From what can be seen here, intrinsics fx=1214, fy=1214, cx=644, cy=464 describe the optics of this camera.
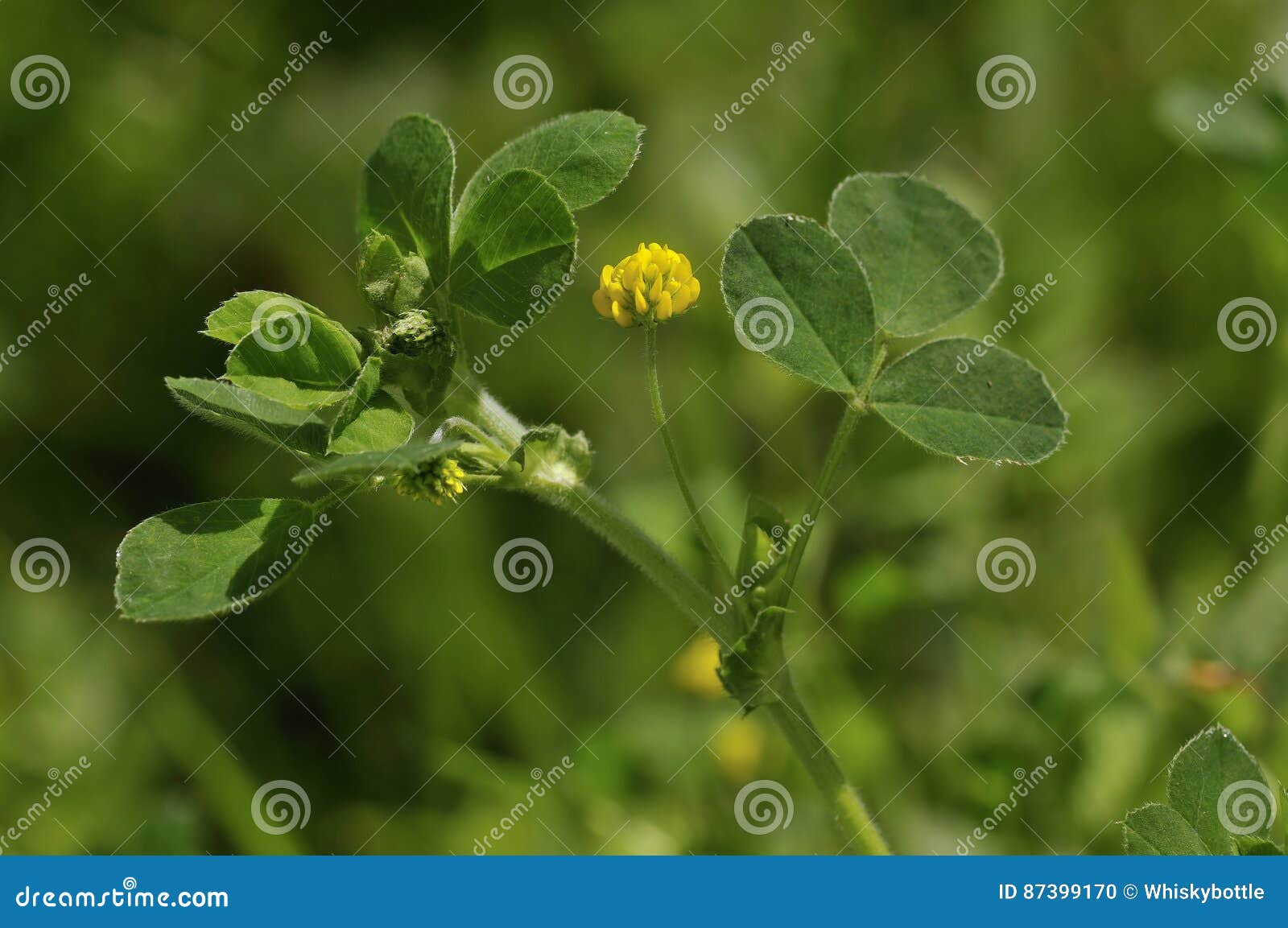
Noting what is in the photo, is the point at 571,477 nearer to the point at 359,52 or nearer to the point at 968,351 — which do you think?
the point at 968,351

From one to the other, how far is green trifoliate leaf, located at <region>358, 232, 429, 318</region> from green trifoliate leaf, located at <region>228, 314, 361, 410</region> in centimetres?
A: 8

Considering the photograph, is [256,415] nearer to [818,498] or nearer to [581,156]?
[581,156]

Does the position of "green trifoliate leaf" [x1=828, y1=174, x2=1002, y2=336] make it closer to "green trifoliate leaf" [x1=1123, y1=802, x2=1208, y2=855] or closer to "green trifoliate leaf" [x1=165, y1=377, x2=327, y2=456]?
"green trifoliate leaf" [x1=1123, y1=802, x2=1208, y2=855]

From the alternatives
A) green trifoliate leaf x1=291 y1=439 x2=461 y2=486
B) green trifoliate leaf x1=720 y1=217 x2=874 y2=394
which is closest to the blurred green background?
green trifoliate leaf x1=720 y1=217 x2=874 y2=394

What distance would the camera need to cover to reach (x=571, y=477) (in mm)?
2062

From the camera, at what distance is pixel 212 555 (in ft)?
6.70

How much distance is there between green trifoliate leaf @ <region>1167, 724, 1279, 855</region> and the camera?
215cm

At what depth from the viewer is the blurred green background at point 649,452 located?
370 centimetres

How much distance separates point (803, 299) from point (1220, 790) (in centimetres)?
115

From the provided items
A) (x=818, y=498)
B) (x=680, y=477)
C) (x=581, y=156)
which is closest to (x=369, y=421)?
(x=680, y=477)

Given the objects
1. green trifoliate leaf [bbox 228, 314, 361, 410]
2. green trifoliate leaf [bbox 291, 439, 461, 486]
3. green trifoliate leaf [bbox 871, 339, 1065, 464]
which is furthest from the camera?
green trifoliate leaf [bbox 871, 339, 1065, 464]

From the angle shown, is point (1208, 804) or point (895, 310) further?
point (895, 310)

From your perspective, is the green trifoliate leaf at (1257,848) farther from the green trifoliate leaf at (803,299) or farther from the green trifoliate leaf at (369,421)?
the green trifoliate leaf at (369,421)

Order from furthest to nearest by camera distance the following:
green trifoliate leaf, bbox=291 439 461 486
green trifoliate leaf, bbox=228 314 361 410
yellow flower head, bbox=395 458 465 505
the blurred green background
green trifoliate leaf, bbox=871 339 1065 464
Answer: the blurred green background
green trifoliate leaf, bbox=871 339 1065 464
green trifoliate leaf, bbox=228 314 361 410
yellow flower head, bbox=395 458 465 505
green trifoliate leaf, bbox=291 439 461 486
